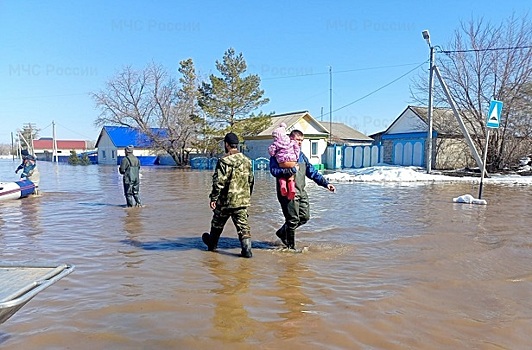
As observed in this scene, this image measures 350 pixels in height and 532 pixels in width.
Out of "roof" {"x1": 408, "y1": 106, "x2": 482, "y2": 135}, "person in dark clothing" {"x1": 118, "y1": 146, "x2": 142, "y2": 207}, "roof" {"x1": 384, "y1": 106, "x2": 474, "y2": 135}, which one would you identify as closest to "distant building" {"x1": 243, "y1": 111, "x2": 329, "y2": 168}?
"roof" {"x1": 384, "y1": 106, "x2": 474, "y2": 135}

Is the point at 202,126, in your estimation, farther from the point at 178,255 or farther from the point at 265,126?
the point at 178,255

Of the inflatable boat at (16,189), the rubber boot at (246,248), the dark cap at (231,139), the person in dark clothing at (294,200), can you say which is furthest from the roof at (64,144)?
the rubber boot at (246,248)

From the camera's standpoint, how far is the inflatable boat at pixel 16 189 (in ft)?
40.3

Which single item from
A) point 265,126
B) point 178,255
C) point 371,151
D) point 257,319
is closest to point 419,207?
point 178,255

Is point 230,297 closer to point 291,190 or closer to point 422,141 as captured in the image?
point 291,190

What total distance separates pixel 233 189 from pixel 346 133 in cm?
3920

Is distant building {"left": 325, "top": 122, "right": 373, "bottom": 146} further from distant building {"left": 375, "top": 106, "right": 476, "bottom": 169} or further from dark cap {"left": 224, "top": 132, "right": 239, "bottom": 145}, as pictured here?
dark cap {"left": 224, "top": 132, "right": 239, "bottom": 145}

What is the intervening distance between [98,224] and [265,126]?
2847cm

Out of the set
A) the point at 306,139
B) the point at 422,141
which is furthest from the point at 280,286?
the point at 306,139

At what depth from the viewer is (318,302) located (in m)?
3.98

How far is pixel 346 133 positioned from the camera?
43.5 meters

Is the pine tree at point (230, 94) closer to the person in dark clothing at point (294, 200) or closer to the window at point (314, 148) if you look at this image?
the window at point (314, 148)

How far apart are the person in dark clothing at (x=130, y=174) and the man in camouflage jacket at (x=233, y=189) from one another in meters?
5.61

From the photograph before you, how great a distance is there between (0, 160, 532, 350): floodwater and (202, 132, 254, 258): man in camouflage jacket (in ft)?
1.44
